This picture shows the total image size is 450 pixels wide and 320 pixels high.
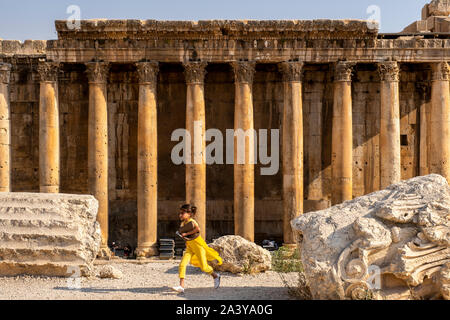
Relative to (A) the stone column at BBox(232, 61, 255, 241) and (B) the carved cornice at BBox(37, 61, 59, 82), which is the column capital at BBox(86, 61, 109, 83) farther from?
(A) the stone column at BBox(232, 61, 255, 241)

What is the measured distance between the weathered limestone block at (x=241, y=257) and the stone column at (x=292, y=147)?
771cm

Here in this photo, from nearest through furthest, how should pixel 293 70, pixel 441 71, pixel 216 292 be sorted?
pixel 216 292
pixel 293 70
pixel 441 71

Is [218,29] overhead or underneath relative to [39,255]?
overhead

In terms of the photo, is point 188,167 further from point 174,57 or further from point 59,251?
point 59,251

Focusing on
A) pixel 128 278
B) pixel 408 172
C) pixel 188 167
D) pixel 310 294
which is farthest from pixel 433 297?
pixel 408 172

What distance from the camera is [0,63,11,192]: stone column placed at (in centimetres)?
2359

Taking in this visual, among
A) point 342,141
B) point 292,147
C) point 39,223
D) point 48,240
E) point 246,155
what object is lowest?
point 48,240

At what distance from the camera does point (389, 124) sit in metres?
23.0

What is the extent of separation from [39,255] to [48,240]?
13.9 inches

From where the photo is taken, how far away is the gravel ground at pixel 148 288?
11.9 m

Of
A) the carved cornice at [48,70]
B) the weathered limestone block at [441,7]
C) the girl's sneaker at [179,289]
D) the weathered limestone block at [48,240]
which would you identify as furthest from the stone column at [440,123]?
the weathered limestone block at [48,240]

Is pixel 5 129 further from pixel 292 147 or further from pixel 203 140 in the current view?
pixel 292 147

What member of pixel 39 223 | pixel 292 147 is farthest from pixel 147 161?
pixel 39 223

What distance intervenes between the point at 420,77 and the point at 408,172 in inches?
153
